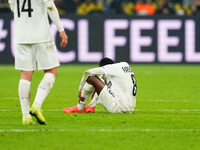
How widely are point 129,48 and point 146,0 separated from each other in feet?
21.8

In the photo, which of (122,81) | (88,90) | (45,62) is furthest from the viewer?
(88,90)

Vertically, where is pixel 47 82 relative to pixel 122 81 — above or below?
above

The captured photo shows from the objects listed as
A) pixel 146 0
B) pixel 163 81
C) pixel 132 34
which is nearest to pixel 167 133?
pixel 163 81

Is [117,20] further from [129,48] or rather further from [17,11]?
[17,11]

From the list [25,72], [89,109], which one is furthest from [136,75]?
[25,72]

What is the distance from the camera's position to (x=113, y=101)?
384 inches

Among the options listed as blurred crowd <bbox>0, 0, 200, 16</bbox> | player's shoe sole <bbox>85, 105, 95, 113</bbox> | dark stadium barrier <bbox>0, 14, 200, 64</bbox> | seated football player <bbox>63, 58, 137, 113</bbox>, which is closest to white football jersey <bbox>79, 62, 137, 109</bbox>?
seated football player <bbox>63, 58, 137, 113</bbox>

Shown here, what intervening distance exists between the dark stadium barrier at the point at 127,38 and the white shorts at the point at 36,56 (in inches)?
539

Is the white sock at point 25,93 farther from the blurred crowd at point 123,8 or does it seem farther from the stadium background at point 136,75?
the blurred crowd at point 123,8

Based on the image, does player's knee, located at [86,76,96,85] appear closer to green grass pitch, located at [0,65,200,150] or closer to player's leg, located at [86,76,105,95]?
player's leg, located at [86,76,105,95]

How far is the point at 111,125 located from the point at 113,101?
4.11 ft

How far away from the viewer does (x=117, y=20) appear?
22.5 m

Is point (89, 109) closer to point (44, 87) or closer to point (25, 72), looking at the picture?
point (44, 87)

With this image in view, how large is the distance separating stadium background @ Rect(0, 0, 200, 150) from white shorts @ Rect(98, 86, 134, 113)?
15 centimetres
